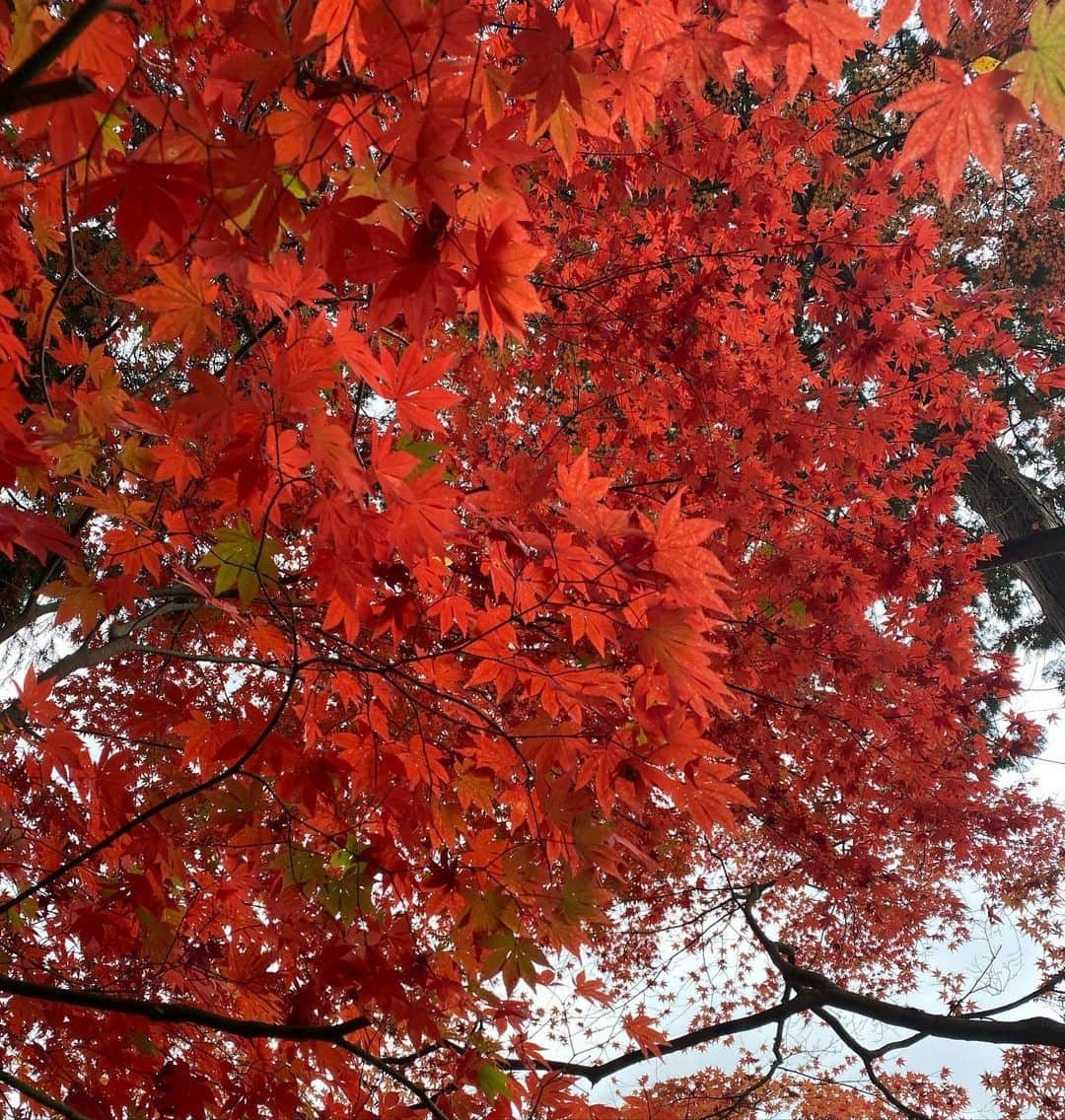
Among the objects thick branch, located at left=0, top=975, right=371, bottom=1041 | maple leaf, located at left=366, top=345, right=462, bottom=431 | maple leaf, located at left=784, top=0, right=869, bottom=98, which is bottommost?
thick branch, located at left=0, top=975, right=371, bottom=1041

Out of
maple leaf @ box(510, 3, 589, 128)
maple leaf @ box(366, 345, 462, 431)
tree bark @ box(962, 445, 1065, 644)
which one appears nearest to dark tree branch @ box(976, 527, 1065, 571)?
tree bark @ box(962, 445, 1065, 644)

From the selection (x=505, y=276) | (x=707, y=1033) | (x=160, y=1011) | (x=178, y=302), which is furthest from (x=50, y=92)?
(x=707, y=1033)

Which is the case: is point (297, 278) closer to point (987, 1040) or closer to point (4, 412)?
point (4, 412)

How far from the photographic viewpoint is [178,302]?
1.80m

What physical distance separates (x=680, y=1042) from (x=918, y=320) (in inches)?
182

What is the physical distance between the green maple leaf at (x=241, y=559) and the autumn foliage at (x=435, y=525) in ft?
0.04

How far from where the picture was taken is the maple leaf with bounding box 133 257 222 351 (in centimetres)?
176

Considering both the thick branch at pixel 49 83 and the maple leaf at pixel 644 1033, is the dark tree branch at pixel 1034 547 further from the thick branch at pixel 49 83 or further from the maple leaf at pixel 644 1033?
the thick branch at pixel 49 83

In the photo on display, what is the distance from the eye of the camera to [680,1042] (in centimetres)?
482

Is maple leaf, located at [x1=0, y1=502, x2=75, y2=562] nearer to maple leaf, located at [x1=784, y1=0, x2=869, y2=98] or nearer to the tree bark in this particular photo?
Result: maple leaf, located at [x1=784, y1=0, x2=869, y2=98]

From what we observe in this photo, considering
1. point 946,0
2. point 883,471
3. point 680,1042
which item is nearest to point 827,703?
point 883,471

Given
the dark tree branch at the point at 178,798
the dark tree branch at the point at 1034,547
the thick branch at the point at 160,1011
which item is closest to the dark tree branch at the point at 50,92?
the dark tree branch at the point at 178,798

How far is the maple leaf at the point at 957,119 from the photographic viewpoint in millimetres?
1271

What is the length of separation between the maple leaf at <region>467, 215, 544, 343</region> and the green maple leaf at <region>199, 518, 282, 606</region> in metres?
0.85
